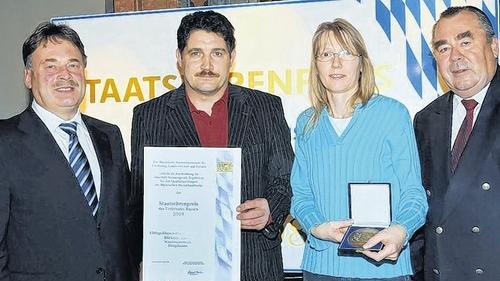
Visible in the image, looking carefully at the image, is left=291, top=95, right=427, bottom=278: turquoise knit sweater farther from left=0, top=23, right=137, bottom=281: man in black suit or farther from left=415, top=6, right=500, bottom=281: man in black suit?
left=0, top=23, right=137, bottom=281: man in black suit

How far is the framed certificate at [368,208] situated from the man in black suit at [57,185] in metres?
0.97

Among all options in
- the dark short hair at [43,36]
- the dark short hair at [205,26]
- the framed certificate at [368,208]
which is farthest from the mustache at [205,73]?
the framed certificate at [368,208]

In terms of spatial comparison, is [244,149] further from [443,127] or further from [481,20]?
[481,20]

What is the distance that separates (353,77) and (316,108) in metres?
0.21

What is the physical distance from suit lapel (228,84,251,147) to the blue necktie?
1.97 ft

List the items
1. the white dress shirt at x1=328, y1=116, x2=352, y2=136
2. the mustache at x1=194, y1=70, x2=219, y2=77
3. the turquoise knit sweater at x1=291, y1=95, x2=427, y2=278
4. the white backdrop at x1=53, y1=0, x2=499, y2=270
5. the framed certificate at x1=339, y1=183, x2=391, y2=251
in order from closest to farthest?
the framed certificate at x1=339, y1=183, x2=391, y2=251 < the turquoise knit sweater at x1=291, y1=95, x2=427, y2=278 < the white dress shirt at x1=328, y1=116, x2=352, y2=136 < the mustache at x1=194, y1=70, x2=219, y2=77 < the white backdrop at x1=53, y1=0, x2=499, y2=270

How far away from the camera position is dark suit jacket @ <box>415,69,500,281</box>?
2424 mm

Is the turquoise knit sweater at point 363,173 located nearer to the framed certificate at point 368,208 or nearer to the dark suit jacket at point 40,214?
the framed certificate at point 368,208

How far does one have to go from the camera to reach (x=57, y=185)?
2.36m

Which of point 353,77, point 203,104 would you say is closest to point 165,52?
point 203,104

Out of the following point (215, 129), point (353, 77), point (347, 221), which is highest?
point (353, 77)

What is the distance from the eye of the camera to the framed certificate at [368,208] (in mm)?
2174

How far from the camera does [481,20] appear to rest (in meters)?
2.55

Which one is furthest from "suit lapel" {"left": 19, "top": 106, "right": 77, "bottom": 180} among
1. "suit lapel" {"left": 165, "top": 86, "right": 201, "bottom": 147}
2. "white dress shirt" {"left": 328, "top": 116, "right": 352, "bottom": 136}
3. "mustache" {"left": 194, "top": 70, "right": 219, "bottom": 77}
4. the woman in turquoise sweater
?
"white dress shirt" {"left": 328, "top": 116, "right": 352, "bottom": 136}
